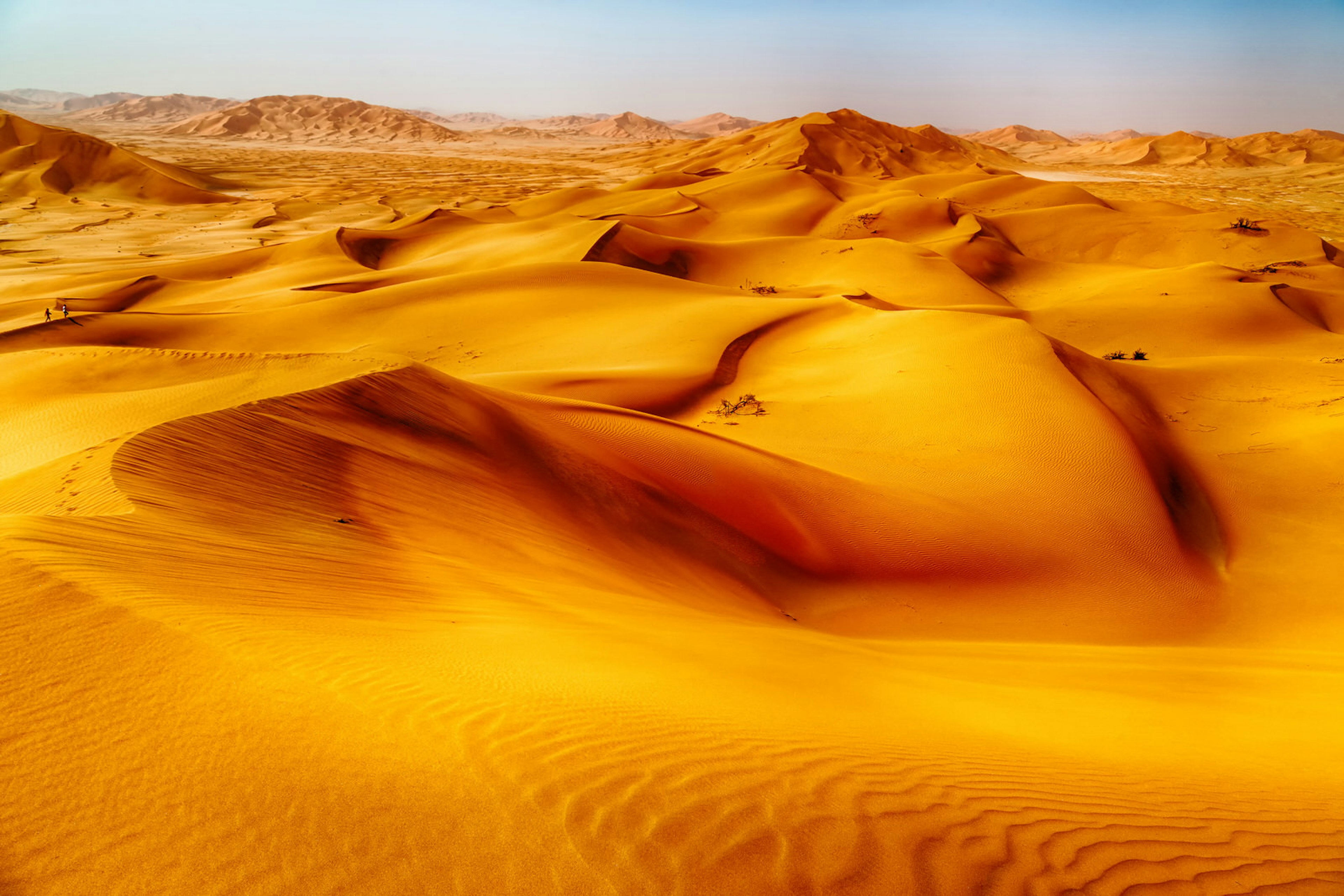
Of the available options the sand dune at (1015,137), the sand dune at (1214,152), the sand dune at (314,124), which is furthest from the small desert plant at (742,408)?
the sand dune at (1015,137)

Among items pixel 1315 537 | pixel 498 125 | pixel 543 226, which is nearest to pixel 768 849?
pixel 1315 537

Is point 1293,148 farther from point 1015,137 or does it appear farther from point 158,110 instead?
point 158,110

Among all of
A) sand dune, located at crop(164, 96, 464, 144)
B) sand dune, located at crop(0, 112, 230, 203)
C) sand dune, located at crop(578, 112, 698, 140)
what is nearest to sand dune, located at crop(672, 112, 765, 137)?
sand dune, located at crop(578, 112, 698, 140)

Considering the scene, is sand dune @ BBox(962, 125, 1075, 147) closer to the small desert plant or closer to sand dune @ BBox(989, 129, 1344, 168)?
sand dune @ BBox(989, 129, 1344, 168)

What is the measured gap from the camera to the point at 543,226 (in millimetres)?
27031

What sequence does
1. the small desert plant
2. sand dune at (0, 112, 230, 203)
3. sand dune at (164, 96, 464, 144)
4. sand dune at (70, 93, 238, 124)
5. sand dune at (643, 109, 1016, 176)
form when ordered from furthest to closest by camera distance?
sand dune at (70, 93, 238, 124) < sand dune at (164, 96, 464, 144) < sand dune at (643, 109, 1016, 176) < sand dune at (0, 112, 230, 203) < the small desert plant

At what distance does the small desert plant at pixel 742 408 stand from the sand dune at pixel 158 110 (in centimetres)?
13948

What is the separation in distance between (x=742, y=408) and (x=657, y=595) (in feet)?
22.0

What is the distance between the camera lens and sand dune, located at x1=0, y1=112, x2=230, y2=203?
38.2 m

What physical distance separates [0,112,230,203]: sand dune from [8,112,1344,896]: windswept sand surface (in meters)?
23.5

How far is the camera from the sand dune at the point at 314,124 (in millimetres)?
95875

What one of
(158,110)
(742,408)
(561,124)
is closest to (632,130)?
(561,124)

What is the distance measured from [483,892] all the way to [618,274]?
1796cm

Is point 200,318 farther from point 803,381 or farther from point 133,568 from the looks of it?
point 133,568
